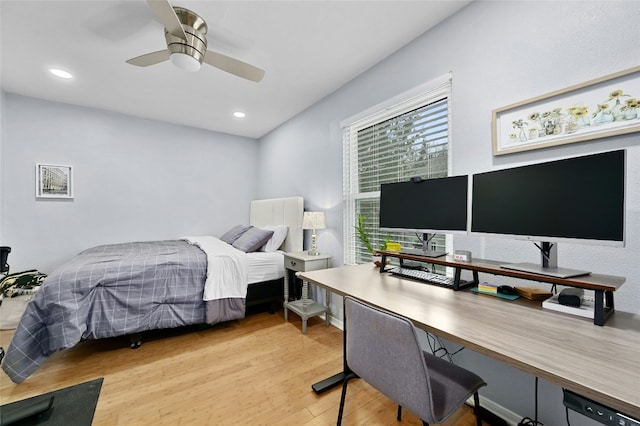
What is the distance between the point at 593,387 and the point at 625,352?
288 mm

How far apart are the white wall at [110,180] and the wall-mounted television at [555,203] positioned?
4033 mm

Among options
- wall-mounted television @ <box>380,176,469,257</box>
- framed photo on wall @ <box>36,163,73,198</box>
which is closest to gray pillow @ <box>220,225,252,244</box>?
framed photo on wall @ <box>36,163,73,198</box>

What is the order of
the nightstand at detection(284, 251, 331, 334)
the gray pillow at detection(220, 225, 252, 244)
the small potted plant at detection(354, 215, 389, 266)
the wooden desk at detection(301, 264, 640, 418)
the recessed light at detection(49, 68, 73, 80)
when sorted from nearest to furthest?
1. the wooden desk at detection(301, 264, 640, 418)
2. the small potted plant at detection(354, 215, 389, 266)
3. the recessed light at detection(49, 68, 73, 80)
4. the nightstand at detection(284, 251, 331, 334)
5. the gray pillow at detection(220, 225, 252, 244)

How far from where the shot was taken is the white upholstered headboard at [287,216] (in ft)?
11.0

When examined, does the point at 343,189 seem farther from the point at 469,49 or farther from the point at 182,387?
the point at 182,387

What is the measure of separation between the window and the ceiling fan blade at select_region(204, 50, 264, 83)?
3.40 ft

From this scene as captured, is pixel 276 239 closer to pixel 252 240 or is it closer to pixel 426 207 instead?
pixel 252 240

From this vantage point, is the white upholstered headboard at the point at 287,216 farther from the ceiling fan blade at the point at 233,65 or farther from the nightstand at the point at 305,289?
the ceiling fan blade at the point at 233,65

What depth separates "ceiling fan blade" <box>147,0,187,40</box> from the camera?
1431mm

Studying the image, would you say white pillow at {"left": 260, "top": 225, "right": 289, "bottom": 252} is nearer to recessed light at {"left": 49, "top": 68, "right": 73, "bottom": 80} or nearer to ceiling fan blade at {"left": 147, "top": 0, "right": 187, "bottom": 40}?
ceiling fan blade at {"left": 147, "top": 0, "right": 187, "bottom": 40}

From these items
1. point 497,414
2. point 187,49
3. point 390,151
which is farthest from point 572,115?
point 187,49

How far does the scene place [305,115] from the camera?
350 centimetres

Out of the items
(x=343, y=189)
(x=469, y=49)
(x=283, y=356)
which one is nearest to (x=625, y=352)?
(x=469, y=49)

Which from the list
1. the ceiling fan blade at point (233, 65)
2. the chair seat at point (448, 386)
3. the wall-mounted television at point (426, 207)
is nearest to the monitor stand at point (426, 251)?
the wall-mounted television at point (426, 207)
